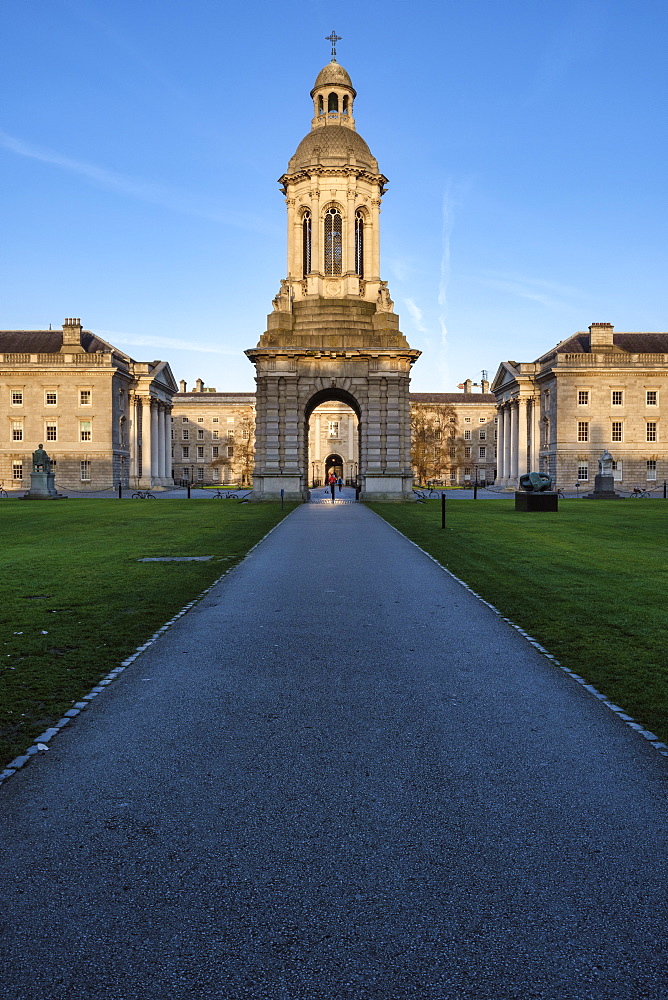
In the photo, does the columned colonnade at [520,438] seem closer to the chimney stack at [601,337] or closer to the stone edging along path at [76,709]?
the chimney stack at [601,337]

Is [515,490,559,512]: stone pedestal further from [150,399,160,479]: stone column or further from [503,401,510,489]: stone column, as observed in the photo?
[150,399,160,479]: stone column

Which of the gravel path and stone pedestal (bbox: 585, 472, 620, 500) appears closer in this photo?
the gravel path

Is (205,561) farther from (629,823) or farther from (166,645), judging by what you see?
(629,823)

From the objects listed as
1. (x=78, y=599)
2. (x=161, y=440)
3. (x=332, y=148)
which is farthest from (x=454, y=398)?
(x=78, y=599)

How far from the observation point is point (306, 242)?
5056 centimetres

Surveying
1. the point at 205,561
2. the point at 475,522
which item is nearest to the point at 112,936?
the point at 205,561

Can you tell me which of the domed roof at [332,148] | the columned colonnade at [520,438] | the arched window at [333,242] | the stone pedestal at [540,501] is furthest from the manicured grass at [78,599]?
the columned colonnade at [520,438]

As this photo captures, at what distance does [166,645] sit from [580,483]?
6885 centimetres

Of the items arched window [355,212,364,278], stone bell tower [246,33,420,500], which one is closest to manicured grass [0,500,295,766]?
stone bell tower [246,33,420,500]

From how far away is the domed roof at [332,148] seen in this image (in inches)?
1925

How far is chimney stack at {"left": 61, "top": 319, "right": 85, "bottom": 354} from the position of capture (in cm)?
7056

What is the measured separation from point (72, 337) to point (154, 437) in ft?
50.0

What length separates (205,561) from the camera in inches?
607

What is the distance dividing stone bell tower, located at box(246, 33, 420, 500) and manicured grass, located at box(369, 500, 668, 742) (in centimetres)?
2087
